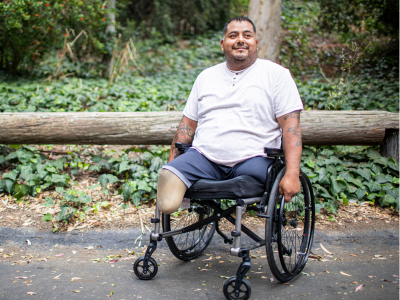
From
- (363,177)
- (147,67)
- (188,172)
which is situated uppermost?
(147,67)

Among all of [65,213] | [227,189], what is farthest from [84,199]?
[227,189]

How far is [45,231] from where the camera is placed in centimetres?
300

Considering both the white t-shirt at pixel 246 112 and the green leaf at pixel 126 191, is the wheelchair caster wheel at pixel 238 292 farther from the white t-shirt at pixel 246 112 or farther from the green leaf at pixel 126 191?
the green leaf at pixel 126 191

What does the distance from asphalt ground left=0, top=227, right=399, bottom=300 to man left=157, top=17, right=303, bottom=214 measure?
1.89 ft

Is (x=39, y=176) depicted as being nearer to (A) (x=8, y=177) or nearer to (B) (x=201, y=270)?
(A) (x=8, y=177)

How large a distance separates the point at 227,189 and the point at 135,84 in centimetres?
498

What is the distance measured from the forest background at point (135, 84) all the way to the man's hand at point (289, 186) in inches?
56.5

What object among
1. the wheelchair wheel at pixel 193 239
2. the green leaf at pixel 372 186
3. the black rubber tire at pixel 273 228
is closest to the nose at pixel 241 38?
the black rubber tire at pixel 273 228

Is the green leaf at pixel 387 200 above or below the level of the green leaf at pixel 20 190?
below

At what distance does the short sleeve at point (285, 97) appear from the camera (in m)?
2.26

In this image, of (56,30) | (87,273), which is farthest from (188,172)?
(56,30)

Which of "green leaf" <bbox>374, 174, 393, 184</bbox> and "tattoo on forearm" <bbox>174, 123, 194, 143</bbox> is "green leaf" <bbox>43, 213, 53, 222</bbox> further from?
"green leaf" <bbox>374, 174, 393, 184</bbox>

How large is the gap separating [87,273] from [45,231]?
811 mm

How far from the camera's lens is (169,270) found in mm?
2482
